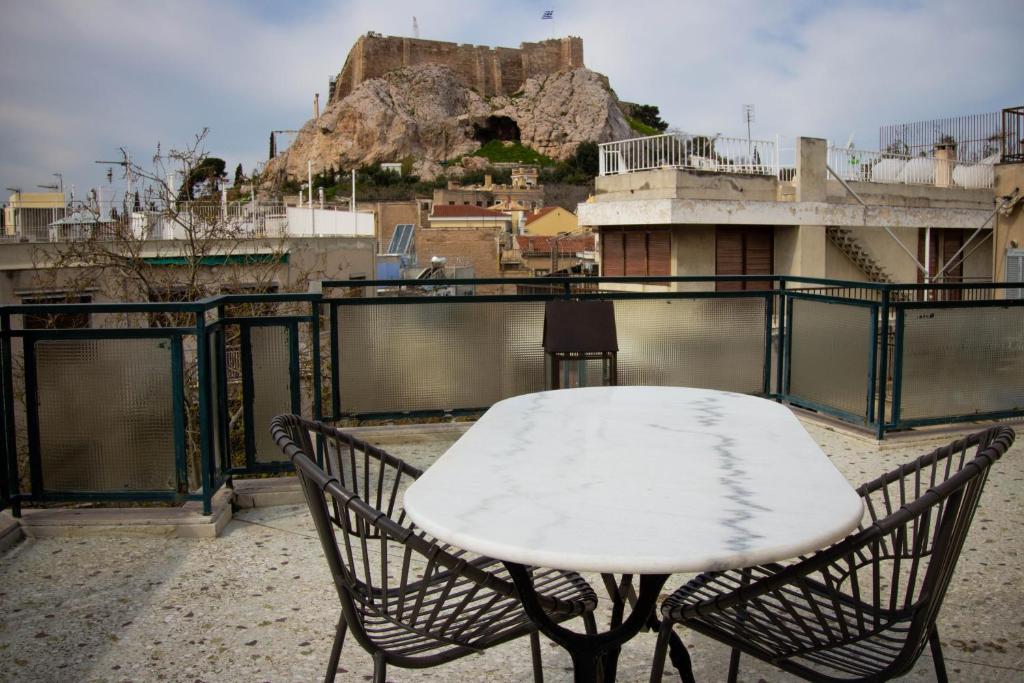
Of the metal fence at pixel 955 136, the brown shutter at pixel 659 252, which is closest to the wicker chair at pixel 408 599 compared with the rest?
the brown shutter at pixel 659 252

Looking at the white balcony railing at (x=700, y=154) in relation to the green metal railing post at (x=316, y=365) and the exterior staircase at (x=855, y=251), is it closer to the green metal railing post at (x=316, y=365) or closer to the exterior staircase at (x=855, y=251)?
the exterior staircase at (x=855, y=251)

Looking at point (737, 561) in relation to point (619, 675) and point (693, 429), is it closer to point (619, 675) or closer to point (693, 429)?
point (693, 429)

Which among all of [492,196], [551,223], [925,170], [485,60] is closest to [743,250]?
[925,170]

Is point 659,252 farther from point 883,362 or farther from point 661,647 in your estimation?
point 661,647

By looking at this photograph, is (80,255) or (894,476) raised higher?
(80,255)

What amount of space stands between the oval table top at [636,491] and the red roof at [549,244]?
157 ft

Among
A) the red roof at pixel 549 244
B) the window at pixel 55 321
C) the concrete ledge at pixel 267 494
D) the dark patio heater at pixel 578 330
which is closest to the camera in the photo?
the window at pixel 55 321

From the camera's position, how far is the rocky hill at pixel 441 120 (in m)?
A: 106

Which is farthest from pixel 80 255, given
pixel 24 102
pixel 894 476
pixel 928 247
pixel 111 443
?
pixel 24 102

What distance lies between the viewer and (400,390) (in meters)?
Result: 6.21

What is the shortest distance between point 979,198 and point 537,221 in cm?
4526

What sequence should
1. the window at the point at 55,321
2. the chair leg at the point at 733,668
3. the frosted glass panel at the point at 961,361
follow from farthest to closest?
the frosted glass panel at the point at 961,361 < the window at the point at 55,321 < the chair leg at the point at 733,668

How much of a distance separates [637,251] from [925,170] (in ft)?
30.0

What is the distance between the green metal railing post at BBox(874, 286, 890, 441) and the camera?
6031 mm
